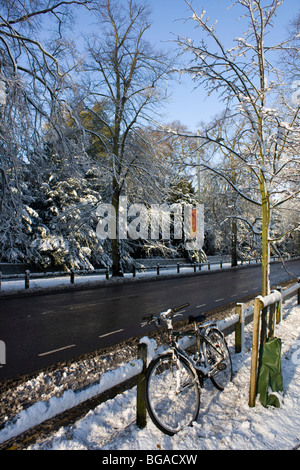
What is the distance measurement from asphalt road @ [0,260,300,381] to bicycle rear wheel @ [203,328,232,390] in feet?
9.09

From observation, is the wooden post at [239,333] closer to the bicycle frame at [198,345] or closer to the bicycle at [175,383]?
the bicycle frame at [198,345]

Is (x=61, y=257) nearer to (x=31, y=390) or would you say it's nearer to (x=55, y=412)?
(x=31, y=390)

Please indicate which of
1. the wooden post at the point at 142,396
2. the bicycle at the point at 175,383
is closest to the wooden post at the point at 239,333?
the bicycle at the point at 175,383

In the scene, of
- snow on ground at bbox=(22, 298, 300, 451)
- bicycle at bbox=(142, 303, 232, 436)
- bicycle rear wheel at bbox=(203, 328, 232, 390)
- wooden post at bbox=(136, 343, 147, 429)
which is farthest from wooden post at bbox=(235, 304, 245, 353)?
wooden post at bbox=(136, 343, 147, 429)

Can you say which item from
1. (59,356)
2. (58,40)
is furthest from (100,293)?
(58,40)

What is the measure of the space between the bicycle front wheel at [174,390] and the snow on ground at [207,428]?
0.13 metres

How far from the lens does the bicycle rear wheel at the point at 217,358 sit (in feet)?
13.3

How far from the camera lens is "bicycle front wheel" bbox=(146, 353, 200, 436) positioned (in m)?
3.21

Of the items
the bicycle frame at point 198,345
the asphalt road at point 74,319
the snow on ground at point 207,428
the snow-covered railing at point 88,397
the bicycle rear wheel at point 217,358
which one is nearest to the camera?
the snow-covered railing at point 88,397

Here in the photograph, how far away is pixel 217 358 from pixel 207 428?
1142 millimetres

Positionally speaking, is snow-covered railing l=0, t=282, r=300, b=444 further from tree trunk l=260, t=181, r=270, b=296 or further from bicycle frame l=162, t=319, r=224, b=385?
tree trunk l=260, t=181, r=270, b=296

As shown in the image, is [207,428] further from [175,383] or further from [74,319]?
[74,319]

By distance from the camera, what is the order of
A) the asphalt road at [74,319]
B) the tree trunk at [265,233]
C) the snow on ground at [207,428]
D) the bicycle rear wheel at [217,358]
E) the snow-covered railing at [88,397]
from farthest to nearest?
the tree trunk at [265,233] → the asphalt road at [74,319] → the bicycle rear wheel at [217,358] → the snow on ground at [207,428] → the snow-covered railing at [88,397]
